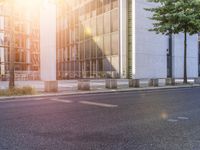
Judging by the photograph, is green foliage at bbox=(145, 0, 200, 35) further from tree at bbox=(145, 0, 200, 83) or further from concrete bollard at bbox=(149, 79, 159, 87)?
concrete bollard at bbox=(149, 79, 159, 87)

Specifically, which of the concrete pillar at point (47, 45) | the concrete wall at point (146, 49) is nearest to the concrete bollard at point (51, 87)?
the concrete wall at point (146, 49)

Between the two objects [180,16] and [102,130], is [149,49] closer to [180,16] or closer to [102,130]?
[180,16]

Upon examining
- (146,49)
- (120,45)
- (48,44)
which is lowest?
(146,49)

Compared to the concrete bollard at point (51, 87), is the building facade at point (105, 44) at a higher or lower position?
higher

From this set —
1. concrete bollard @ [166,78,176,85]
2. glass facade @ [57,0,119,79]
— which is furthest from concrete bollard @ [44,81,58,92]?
glass facade @ [57,0,119,79]

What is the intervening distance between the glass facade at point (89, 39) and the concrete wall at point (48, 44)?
343 cm

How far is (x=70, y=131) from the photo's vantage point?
667cm

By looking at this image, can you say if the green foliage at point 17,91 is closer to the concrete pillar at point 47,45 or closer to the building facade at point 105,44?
the building facade at point 105,44

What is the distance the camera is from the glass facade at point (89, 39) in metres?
40.0

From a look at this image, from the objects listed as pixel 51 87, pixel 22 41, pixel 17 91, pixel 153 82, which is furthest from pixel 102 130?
pixel 22 41

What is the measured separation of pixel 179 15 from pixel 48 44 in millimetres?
22664

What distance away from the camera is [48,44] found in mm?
42406

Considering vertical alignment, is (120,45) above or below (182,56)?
above

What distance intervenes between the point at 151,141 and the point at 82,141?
1.37m
